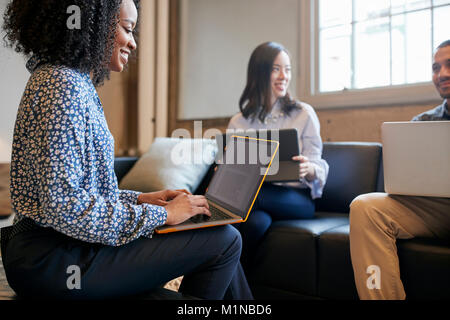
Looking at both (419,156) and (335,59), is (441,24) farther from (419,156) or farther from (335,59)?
(419,156)

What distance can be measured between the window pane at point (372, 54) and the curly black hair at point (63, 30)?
5.73 feet

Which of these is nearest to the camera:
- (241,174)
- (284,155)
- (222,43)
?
(241,174)

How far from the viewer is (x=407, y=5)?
2.08 metres

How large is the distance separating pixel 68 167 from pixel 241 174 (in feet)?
1.72

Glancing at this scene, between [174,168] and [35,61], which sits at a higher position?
[35,61]

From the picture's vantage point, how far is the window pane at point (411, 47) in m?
2.01

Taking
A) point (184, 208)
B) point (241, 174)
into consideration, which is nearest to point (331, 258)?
point (241, 174)

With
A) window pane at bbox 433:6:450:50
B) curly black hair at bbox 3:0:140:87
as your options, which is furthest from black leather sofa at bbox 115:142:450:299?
curly black hair at bbox 3:0:140:87

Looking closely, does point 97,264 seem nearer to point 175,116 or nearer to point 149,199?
point 149,199

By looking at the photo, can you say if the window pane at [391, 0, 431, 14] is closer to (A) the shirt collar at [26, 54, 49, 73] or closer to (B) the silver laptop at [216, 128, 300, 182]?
(B) the silver laptop at [216, 128, 300, 182]

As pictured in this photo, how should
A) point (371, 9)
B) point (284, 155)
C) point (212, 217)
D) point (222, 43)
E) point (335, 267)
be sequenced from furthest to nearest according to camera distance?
point (222, 43) < point (371, 9) < point (284, 155) < point (335, 267) < point (212, 217)

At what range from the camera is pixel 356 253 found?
120cm

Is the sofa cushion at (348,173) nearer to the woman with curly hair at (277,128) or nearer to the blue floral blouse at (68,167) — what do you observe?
the woman with curly hair at (277,128)

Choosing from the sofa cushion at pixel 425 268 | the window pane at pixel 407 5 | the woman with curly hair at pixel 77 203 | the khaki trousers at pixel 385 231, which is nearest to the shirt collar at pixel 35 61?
the woman with curly hair at pixel 77 203
